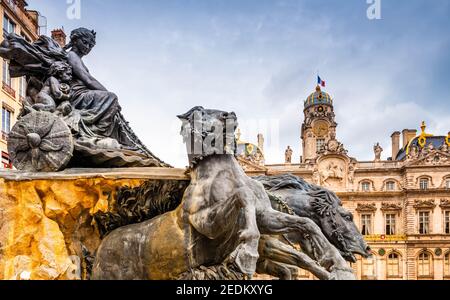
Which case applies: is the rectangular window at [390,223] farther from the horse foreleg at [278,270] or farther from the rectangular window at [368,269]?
the horse foreleg at [278,270]

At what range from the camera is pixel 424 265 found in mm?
40969

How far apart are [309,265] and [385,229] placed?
40.2 m

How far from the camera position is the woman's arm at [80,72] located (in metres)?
6.66

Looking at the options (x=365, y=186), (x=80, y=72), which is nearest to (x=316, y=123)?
(x=365, y=186)

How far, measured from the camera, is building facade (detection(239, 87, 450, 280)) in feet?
135

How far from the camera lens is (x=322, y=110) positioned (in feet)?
162

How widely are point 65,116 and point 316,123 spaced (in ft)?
146

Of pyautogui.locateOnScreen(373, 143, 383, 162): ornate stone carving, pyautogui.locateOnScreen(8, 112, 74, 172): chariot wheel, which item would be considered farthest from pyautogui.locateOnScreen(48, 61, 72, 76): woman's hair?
pyautogui.locateOnScreen(373, 143, 383, 162): ornate stone carving

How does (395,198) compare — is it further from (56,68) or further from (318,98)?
(56,68)

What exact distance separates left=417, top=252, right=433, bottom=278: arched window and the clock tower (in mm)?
12698

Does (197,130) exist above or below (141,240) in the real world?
above

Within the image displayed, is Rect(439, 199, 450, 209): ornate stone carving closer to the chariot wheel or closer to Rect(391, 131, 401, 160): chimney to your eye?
Rect(391, 131, 401, 160): chimney
